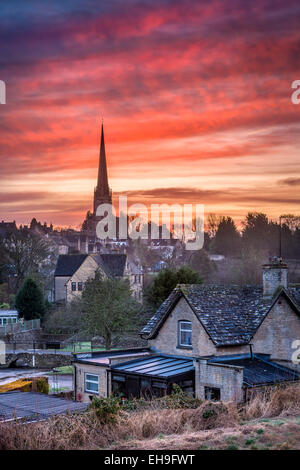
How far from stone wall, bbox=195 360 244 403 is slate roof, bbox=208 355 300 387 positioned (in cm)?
48

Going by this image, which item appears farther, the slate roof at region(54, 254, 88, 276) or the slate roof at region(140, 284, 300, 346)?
the slate roof at region(54, 254, 88, 276)

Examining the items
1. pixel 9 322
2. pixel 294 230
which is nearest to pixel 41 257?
pixel 9 322

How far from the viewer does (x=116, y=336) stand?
152ft

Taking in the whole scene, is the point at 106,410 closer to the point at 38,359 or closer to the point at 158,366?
the point at 158,366

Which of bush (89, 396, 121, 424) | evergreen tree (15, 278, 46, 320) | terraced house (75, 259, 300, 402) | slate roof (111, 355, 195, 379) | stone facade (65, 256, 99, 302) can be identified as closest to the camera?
bush (89, 396, 121, 424)

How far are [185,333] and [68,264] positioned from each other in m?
48.7

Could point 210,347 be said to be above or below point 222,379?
above

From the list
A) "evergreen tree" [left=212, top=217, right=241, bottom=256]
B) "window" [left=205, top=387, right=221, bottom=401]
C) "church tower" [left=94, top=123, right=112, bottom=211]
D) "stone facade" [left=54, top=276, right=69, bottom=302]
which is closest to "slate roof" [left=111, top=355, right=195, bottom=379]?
"window" [left=205, top=387, right=221, bottom=401]

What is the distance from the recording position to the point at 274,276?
2772cm

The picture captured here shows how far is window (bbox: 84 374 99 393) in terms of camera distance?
27158mm

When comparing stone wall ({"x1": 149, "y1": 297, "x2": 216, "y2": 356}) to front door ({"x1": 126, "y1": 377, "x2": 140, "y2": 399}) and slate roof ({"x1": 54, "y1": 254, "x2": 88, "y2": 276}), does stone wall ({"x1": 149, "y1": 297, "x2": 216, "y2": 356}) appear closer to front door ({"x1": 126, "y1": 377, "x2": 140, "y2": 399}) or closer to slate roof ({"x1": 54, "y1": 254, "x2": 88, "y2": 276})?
front door ({"x1": 126, "y1": 377, "x2": 140, "y2": 399})

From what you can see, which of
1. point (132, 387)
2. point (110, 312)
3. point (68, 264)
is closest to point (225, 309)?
point (132, 387)

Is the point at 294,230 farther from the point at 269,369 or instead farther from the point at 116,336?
the point at 269,369

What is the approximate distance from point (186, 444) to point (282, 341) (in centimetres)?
1466
